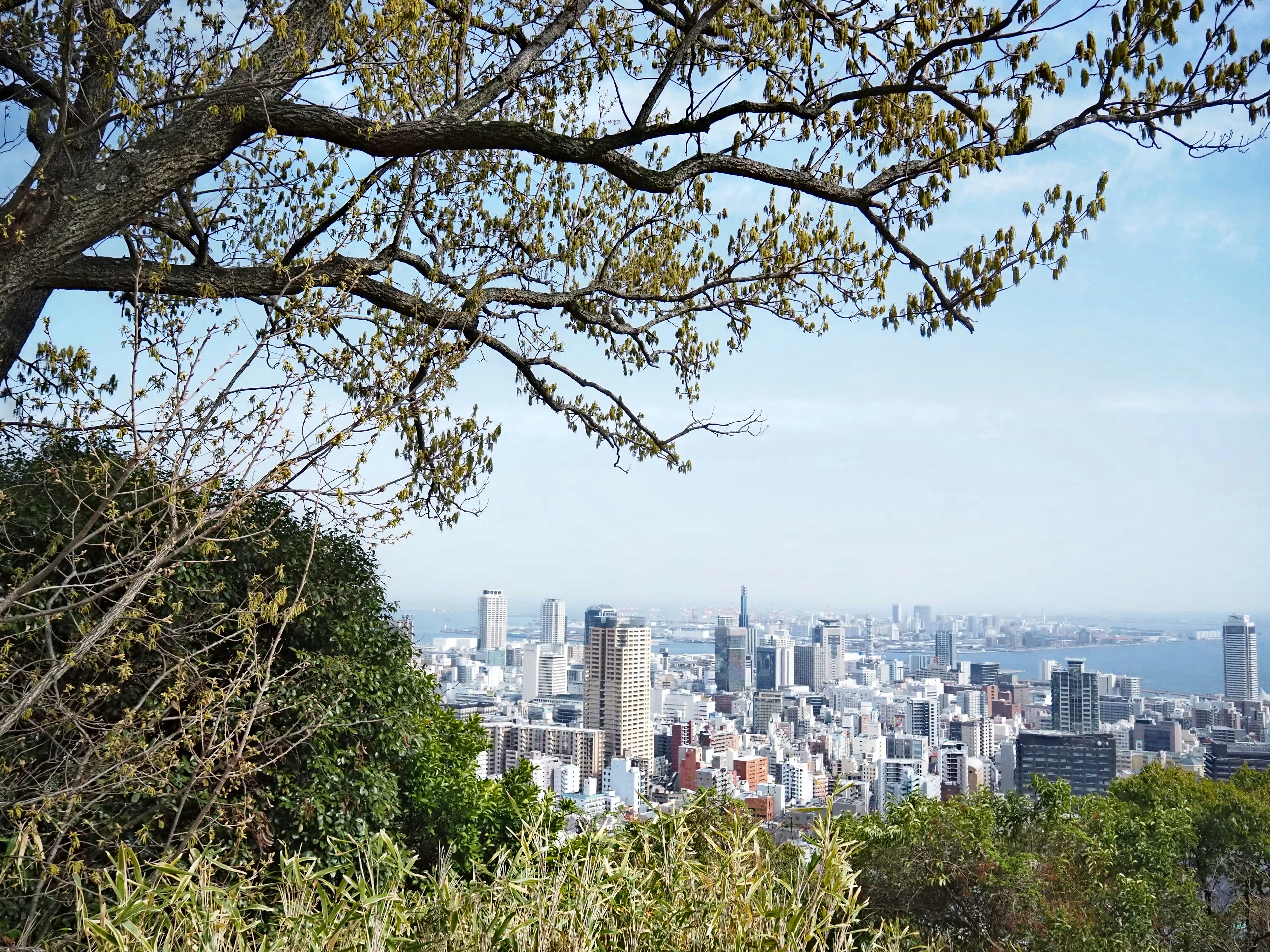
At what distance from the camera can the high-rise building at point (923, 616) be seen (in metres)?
58.7

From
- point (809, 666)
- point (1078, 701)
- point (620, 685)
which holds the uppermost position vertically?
point (620, 685)

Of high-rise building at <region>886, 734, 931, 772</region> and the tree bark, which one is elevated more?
the tree bark

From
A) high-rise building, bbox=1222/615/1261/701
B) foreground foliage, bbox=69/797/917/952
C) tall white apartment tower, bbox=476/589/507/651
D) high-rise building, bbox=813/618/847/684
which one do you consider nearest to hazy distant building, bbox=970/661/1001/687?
high-rise building, bbox=813/618/847/684

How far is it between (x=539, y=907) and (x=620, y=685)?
38.2 ft

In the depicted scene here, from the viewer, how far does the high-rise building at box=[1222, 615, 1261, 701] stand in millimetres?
16812

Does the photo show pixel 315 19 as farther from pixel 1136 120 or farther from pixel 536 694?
pixel 536 694

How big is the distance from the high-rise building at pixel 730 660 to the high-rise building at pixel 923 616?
25251 millimetres

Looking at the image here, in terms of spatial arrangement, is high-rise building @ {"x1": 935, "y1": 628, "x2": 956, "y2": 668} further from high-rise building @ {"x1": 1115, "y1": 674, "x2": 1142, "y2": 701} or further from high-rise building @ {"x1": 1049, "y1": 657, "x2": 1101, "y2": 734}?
high-rise building @ {"x1": 1049, "y1": 657, "x2": 1101, "y2": 734}

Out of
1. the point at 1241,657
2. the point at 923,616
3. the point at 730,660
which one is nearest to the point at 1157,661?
→ the point at 1241,657

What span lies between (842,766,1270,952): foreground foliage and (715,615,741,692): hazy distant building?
27730mm

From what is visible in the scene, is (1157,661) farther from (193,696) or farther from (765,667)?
(193,696)

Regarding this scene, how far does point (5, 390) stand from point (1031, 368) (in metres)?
10.6

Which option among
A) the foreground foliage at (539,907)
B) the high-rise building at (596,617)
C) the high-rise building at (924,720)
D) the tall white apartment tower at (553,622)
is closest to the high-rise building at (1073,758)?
the high-rise building at (596,617)

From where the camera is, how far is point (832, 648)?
44.8m
